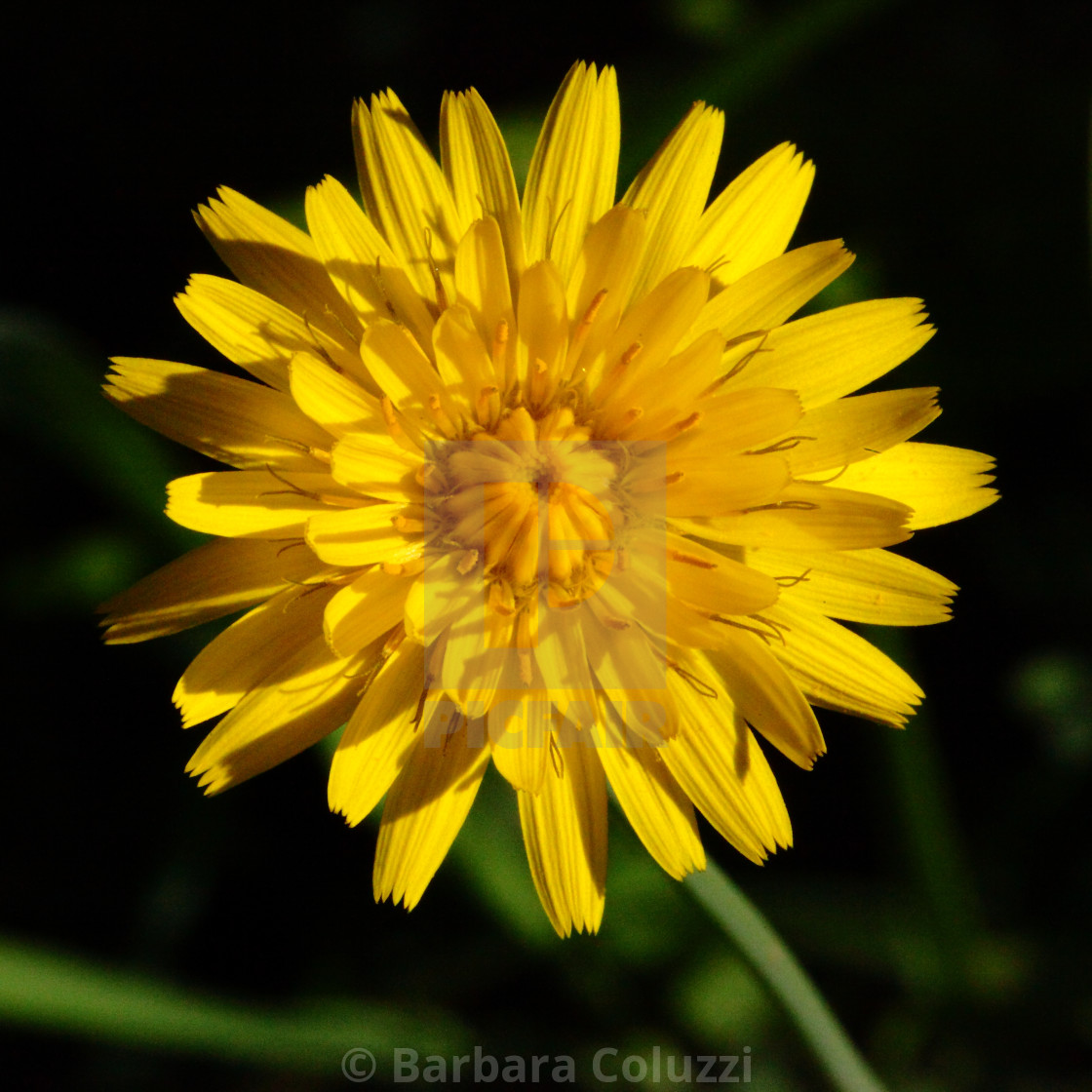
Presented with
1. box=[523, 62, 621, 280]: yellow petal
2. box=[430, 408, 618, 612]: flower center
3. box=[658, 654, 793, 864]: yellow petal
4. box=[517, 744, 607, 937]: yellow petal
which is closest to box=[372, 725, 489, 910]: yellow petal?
box=[517, 744, 607, 937]: yellow petal

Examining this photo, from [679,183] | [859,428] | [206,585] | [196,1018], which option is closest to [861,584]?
[859,428]

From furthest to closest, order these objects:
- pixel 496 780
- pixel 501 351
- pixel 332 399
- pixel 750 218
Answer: pixel 496 780 → pixel 750 218 → pixel 501 351 → pixel 332 399

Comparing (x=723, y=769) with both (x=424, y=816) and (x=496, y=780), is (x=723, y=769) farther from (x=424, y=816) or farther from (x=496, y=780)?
(x=496, y=780)

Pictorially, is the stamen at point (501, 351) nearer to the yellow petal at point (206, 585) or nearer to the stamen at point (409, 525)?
the stamen at point (409, 525)

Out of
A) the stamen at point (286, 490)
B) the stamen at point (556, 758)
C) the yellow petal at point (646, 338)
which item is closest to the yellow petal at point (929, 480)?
the yellow petal at point (646, 338)

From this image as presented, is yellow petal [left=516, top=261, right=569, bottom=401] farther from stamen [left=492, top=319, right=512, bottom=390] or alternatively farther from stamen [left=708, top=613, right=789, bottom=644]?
stamen [left=708, top=613, right=789, bottom=644]

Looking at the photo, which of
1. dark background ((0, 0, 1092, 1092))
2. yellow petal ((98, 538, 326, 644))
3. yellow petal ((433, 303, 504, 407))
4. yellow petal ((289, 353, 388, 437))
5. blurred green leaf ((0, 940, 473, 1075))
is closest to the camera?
yellow petal ((289, 353, 388, 437))

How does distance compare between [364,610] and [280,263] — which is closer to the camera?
[364,610]
